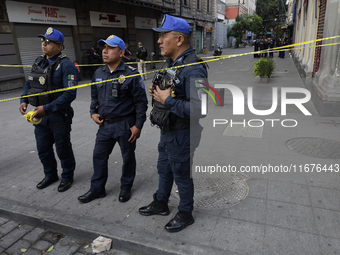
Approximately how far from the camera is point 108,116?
347cm

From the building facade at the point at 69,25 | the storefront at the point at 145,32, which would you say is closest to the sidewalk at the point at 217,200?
the building facade at the point at 69,25

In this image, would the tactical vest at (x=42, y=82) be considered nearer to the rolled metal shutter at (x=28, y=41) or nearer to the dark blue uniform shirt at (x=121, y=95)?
the dark blue uniform shirt at (x=121, y=95)

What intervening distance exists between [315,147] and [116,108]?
12.5 feet

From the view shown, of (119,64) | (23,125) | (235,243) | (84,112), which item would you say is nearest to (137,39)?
(84,112)

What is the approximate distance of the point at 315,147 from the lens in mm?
5137

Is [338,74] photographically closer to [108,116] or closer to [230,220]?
[230,220]

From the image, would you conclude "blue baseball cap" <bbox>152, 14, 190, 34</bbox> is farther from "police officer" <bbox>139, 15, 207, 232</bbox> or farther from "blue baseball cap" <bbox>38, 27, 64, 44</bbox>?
"blue baseball cap" <bbox>38, 27, 64, 44</bbox>

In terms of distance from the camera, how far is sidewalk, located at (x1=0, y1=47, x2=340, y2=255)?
2824mm

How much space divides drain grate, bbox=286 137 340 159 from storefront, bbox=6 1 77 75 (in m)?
12.3

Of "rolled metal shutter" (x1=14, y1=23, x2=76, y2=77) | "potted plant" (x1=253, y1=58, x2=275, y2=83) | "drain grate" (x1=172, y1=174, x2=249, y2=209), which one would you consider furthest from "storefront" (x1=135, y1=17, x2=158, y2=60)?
"drain grate" (x1=172, y1=174, x2=249, y2=209)

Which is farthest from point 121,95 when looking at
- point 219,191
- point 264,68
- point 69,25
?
point 69,25

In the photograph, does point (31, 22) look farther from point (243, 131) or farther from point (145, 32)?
point (243, 131)

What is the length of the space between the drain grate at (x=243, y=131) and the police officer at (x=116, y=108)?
3000 mm

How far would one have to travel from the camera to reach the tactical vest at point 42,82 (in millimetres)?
3643
